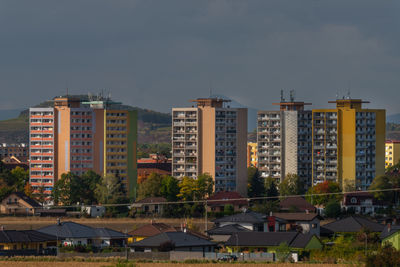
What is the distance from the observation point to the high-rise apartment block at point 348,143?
104062mm

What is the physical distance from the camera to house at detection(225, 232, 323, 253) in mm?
55125

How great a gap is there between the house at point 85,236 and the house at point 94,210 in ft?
78.2

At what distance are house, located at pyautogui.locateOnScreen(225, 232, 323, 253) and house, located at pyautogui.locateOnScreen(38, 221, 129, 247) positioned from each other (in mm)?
7429

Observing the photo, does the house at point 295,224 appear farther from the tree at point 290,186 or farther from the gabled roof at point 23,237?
the tree at point 290,186

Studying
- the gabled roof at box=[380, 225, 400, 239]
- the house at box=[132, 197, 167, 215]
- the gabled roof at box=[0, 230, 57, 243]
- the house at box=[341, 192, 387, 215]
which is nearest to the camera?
the gabled roof at box=[0, 230, 57, 243]

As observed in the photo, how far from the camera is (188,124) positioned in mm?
102188

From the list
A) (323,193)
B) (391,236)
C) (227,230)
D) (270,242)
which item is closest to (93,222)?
(227,230)

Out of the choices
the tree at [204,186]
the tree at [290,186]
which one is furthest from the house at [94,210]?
the tree at [290,186]

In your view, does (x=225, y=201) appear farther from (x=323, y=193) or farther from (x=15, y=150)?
(x=15, y=150)

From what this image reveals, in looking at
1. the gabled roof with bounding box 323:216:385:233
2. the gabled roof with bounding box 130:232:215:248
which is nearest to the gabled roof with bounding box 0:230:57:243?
the gabled roof with bounding box 130:232:215:248

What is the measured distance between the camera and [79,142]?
102625 millimetres

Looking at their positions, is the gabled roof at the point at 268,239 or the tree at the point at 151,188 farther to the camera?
the tree at the point at 151,188

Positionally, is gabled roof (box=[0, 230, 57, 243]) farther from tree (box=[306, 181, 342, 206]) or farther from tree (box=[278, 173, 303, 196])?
tree (box=[278, 173, 303, 196])

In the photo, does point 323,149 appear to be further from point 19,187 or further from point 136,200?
point 19,187
